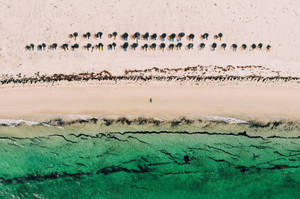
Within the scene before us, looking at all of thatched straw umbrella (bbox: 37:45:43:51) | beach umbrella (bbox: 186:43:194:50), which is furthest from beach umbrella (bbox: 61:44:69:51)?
beach umbrella (bbox: 186:43:194:50)

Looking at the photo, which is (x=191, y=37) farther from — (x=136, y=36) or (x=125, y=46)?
(x=125, y=46)

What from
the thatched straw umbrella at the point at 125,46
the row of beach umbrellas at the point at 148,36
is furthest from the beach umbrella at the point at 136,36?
the thatched straw umbrella at the point at 125,46

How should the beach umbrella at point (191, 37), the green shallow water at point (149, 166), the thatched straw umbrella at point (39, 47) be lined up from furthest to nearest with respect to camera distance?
1. the green shallow water at point (149, 166)
2. the beach umbrella at point (191, 37)
3. the thatched straw umbrella at point (39, 47)

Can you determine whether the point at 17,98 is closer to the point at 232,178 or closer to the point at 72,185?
the point at 72,185

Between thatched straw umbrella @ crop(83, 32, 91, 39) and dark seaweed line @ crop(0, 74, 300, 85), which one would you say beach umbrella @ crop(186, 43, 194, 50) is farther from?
thatched straw umbrella @ crop(83, 32, 91, 39)

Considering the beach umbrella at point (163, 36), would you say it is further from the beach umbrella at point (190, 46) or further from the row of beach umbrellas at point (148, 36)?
the beach umbrella at point (190, 46)

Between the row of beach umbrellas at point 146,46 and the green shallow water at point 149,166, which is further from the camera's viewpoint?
the green shallow water at point 149,166
